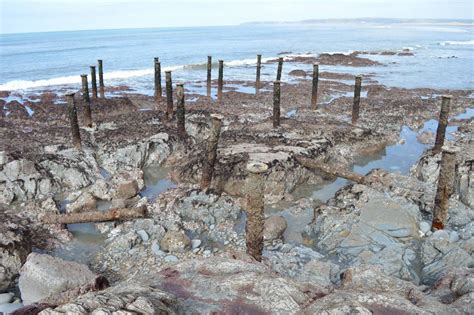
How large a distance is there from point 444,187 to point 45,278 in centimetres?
827

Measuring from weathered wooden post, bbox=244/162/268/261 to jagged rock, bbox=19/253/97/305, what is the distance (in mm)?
2959

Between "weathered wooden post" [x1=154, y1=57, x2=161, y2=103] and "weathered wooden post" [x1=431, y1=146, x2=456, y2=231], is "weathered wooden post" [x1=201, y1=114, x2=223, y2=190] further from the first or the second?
"weathered wooden post" [x1=154, y1=57, x2=161, y2=103]

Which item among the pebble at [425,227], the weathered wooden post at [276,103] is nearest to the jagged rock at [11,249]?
the pebble at [425,227]

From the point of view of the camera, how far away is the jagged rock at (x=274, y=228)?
9453mm

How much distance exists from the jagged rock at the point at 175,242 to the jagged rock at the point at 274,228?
6.03 feet

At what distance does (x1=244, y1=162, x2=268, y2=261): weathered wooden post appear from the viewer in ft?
24.4

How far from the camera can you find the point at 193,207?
35.1 feet

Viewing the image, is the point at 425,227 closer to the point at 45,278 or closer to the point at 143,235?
the point at 143,235

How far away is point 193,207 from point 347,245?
4083 millimetres

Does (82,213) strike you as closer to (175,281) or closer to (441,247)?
(175,281)

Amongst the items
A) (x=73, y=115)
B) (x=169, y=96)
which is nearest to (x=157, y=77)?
(x=169, y=96)

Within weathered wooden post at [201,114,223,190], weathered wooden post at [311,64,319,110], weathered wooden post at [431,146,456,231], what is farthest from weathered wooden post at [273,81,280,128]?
weathered wooden post at [431,146,456,231]

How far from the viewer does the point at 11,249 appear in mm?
7828

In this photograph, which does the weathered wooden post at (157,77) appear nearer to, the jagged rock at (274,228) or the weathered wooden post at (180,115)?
the weathered wooden post at (180,115)
